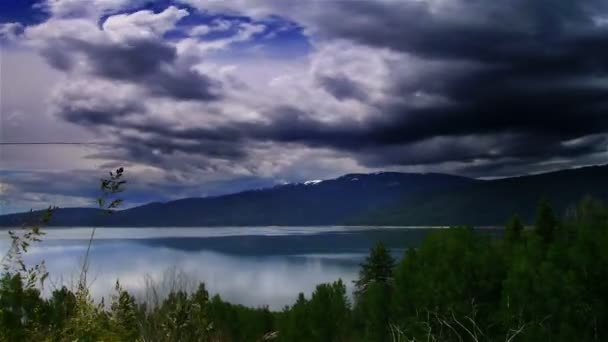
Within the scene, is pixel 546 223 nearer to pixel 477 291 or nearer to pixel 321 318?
pixel 477 291

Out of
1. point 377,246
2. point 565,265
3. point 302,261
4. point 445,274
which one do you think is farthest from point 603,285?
point 302,261

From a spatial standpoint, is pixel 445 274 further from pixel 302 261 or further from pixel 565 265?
pixel 302 261

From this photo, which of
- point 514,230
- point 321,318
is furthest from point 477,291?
point 321,318

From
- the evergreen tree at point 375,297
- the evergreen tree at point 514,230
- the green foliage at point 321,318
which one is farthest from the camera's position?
the evergreen tree at point 514,230

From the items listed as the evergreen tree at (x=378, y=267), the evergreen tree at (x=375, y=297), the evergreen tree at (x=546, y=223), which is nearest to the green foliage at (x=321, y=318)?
the evergreen tree at (x=375, y=297)

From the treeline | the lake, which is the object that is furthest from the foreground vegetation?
the lake

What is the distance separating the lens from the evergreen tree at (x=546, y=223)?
52.9 metres

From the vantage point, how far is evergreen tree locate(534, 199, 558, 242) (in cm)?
5291

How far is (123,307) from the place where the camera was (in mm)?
3266

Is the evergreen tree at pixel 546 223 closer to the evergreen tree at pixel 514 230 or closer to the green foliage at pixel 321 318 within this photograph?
the evergreen tree at pixel 514 230

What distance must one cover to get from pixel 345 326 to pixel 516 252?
14476 millimetres

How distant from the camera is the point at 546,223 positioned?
54062 mm

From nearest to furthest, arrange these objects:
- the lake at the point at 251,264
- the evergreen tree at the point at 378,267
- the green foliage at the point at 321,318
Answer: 1. the green foliage at the point at 321,318
2. the evergreen tree at the point at 378,267
3. the lake at the point at 251,264

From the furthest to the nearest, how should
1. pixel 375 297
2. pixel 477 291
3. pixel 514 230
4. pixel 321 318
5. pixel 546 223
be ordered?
pixel 514 230 → pixel 546 223 → pixel 321 318 → pixel 375 297 → pixel 477 291
